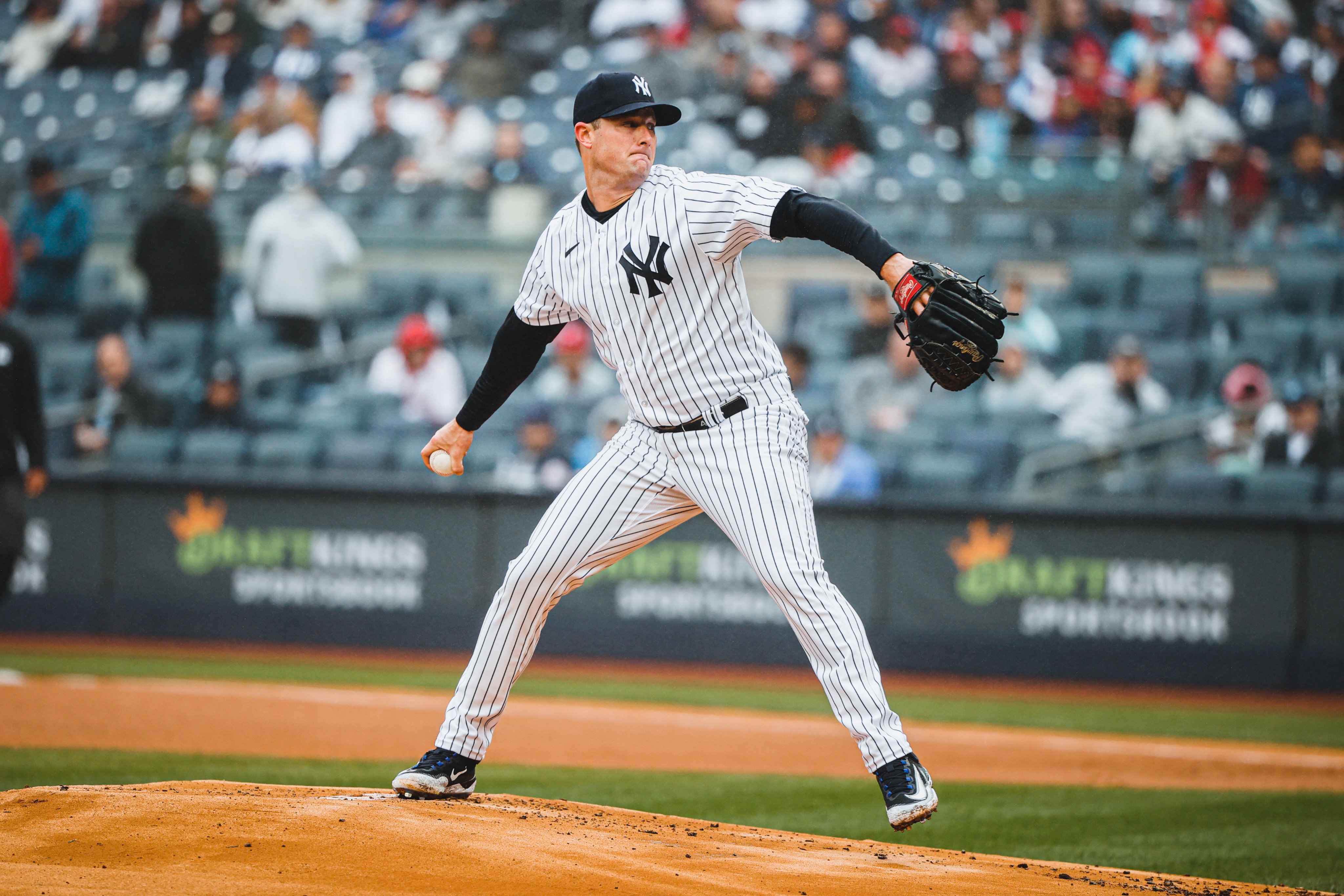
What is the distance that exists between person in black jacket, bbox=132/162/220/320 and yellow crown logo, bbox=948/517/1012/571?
20.2 ft

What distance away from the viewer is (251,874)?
9.96 feet

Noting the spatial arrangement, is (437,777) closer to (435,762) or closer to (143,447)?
(435,762)

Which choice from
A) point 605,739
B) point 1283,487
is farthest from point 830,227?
point 1283,487

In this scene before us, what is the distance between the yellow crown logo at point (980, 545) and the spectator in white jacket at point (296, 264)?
206 inches

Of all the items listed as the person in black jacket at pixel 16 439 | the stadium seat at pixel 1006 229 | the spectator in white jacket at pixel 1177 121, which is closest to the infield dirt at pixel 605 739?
the person in black jacket at pixel 16 439

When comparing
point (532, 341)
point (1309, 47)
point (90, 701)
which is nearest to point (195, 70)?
point (90, 701)

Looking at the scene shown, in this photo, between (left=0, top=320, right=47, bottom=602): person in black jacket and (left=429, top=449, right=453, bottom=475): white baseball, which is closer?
(left=429, top=449, right=453, bottom=475): white baseball

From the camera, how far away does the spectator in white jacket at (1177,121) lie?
431 inches

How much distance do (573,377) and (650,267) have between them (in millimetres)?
6562

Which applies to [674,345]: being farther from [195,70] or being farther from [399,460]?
[195,70]

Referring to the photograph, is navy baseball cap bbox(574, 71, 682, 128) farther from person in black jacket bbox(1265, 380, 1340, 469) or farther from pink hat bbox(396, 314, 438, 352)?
pink hat bbox(396, 314, 438, 352)

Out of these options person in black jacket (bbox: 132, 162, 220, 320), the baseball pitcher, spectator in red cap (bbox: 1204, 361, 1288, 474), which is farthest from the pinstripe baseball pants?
person in black jacket (bbox: 132, 162, 220, 320)

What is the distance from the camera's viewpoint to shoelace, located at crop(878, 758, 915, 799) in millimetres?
3578

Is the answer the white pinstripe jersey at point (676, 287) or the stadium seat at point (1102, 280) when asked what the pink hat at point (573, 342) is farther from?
the white pinstripe jersey at point (676, 287)
